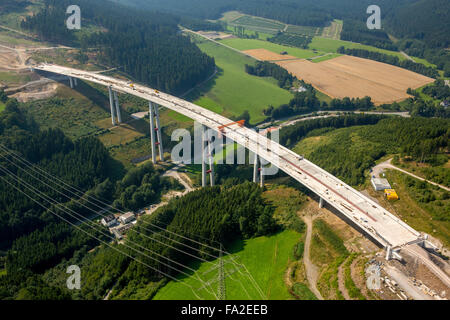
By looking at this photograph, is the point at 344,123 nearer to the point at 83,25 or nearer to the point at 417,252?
the point at 417,252

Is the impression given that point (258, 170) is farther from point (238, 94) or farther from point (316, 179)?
point (238, 94)

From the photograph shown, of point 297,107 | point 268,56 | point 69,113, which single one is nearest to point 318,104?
point 297,107

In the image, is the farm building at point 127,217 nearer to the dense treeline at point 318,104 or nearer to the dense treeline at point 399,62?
the dense treeline at point 318,104

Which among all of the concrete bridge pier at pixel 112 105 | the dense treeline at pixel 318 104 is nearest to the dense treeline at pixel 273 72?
the dense treeline at pixel 318 104

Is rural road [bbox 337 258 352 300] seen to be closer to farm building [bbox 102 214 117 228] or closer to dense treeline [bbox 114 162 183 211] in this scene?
farm building [bbox 102 214 117 228]

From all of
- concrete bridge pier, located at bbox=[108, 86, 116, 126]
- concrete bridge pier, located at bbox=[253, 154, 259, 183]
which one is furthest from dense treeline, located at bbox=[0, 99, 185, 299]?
concrete bridge pier, located at bbox=[253, 154, 259, 183]
